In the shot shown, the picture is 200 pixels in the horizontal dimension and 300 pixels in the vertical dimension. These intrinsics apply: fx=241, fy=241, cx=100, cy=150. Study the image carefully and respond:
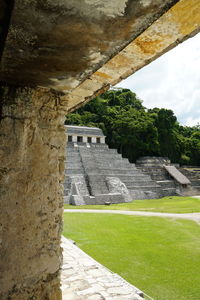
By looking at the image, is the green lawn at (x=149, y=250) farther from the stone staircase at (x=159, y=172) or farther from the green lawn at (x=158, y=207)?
Result: the stone staircase at (x=159, y=172)

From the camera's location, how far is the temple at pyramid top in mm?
26281

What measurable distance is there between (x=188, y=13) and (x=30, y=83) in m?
1.20

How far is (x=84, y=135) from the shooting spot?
1054 inches

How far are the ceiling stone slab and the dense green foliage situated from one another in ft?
95.4

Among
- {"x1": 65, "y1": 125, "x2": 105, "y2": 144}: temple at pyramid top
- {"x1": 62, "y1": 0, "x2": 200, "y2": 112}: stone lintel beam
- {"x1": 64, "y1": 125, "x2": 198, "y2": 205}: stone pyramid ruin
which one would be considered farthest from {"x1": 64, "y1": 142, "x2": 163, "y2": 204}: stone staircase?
{"x1": 62, "y1": 0, "x2": 200, "y2": 112}: stone lintel beam

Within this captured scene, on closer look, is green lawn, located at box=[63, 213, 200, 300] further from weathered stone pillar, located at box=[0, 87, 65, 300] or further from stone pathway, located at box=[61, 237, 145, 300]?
weathered stone pillar, located at box=[0, 87, 65, 300]

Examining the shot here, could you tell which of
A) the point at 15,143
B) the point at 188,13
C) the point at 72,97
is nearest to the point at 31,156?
the point at 15,143

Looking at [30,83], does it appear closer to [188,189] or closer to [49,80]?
[49,80]

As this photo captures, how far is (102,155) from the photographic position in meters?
23.7

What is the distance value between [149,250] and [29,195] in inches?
181

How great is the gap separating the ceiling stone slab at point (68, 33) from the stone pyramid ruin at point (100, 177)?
570 inches

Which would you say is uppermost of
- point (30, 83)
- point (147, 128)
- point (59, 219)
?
→ point (147, 128)

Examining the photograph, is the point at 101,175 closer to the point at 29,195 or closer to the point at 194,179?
the point at 194,179

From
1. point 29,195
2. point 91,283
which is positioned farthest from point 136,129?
point 29,195
